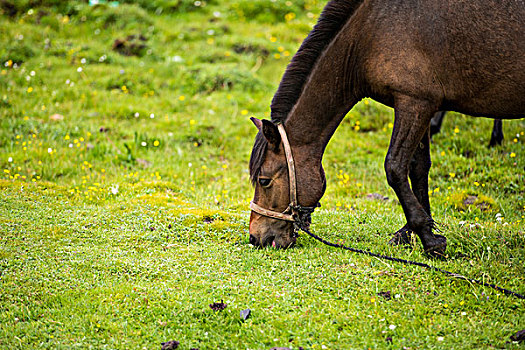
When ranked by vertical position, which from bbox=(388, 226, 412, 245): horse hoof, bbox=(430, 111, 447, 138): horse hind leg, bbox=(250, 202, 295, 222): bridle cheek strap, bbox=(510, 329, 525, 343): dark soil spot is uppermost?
bbox=(250, 202, 295, 222): bridle cheek strap

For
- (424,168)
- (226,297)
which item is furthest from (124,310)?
(424,168)

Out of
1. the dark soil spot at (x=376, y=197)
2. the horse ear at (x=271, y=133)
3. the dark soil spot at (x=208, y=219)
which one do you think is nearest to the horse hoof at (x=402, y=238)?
the horse ear at (x=271, y=133)

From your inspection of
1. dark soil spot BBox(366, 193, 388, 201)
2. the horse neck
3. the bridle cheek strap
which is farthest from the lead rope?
dark soil spot BBox(366, 193, 388, 201)

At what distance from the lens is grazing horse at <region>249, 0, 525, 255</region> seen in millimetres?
4770

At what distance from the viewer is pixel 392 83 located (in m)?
4.89

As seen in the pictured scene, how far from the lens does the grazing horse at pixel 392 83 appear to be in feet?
15.6

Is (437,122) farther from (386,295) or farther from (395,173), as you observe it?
(386,295)

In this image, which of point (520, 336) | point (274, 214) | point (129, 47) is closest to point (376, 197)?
point (274, 214)

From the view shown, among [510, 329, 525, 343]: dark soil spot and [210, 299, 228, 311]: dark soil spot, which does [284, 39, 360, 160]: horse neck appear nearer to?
[210, 299, 228, 311]: dark soil spot

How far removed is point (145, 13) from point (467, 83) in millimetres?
11562

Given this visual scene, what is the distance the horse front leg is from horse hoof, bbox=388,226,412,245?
1.29 feet

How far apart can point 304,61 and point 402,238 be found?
2.20 meters

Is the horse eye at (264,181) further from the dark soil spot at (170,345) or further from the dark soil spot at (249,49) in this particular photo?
the dark soil spot at (249,49)

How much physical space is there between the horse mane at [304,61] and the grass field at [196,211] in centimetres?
114
